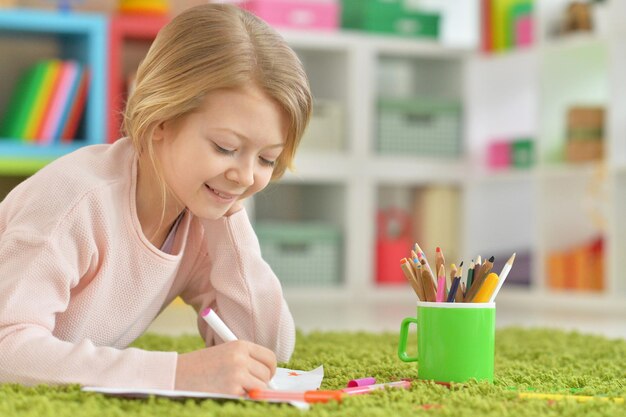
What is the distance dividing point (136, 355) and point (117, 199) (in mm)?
248

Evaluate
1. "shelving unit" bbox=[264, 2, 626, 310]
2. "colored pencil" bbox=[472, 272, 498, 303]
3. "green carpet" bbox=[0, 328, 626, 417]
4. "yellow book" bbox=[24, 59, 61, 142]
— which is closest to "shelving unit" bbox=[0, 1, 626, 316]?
"shelving unit" bbox=[264, 2, 626, 310]

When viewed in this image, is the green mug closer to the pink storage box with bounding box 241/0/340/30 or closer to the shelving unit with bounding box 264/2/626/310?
the shelving unit with bounding box 264/2/626/310

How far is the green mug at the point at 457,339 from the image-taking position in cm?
118

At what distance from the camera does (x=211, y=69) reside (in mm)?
1173

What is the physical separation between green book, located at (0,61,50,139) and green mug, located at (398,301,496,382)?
6.93 ft

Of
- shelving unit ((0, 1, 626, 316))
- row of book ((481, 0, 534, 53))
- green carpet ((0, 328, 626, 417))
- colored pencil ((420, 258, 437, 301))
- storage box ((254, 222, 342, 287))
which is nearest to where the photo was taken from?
green carpet ((0, 328, 626, 417))

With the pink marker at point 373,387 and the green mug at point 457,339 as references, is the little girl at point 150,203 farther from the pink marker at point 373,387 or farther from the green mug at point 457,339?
the green mug at point 457,339

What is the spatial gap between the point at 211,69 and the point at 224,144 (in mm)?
91

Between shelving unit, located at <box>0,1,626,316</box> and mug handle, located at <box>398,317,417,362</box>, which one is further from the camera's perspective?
shelving unit, located at <box>0,1,626,316</box>

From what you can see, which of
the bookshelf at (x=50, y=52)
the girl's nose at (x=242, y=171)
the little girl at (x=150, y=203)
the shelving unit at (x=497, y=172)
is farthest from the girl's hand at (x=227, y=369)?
the shelving unit at (x=497, y=172)

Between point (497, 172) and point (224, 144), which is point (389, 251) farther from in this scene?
point (224, 144)

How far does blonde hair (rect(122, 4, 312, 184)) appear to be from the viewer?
1172 mm

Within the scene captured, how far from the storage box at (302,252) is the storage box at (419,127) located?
1.35 feet

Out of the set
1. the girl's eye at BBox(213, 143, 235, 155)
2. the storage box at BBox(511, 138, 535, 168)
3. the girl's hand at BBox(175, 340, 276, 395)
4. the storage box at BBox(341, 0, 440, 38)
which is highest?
the storage box at BBox(341, 0, 440, 38)
